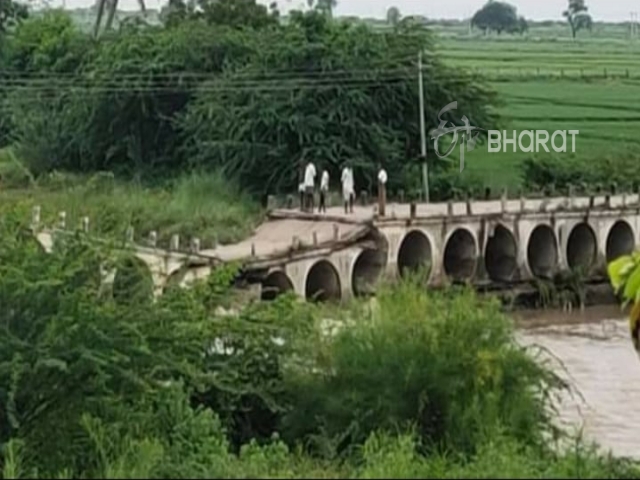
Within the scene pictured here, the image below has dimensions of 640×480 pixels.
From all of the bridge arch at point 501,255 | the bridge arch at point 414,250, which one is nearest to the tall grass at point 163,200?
the bridge arch at point 414,250

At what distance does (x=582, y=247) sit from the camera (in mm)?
56844

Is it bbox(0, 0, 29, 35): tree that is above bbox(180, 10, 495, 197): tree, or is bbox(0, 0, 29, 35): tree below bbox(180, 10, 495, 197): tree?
above

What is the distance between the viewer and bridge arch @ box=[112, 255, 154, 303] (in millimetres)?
23750

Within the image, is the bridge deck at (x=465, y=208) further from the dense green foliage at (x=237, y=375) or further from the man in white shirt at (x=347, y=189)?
the dense green foliage at (x=237, y=375)

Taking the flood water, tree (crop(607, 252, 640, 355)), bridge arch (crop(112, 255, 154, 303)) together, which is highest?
tree (crop(607, 252, 640, 355))

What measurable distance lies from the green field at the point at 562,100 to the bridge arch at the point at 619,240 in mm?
4199

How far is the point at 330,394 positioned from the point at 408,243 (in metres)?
30.8

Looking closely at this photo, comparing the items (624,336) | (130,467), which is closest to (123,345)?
(130,467)

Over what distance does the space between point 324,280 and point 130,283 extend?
83.8 ft

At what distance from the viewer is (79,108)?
61.8m

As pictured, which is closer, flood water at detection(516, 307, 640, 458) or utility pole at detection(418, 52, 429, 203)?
flood water at detection(516, 307, 640, 458)

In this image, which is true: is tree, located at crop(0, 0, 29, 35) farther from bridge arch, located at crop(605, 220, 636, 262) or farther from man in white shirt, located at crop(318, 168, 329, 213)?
bridge arch, located at crop(605, 220, 636, 262)

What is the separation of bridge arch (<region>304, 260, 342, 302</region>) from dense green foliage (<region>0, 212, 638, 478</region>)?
24194 mm

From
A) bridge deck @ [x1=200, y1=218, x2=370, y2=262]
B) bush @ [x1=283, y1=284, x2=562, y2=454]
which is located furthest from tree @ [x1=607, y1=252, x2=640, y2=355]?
bridge deck @ [x1=200, y1=218, x2=370, y2=262]
